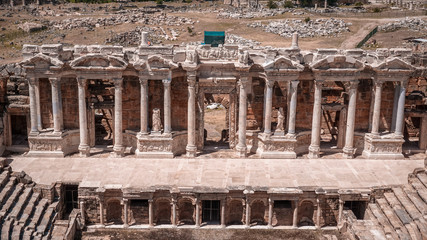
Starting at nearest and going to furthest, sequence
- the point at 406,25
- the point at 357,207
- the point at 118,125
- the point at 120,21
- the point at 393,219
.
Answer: the point at 393,219
the point at 357,207
the point at 118,125
the point at 406,25
the point at 120,21

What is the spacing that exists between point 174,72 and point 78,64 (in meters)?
4.79

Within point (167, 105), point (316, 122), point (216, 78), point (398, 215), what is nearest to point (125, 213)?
point (167, 105)

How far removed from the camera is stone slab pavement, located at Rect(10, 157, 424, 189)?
22.9 m

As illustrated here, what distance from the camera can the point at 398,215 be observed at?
65.7ft

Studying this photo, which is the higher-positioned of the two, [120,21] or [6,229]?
[120,21]

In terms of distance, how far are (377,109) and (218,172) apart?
903cm

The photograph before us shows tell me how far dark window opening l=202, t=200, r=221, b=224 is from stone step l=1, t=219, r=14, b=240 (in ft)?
26.6

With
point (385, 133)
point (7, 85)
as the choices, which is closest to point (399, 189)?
point (385, 133)

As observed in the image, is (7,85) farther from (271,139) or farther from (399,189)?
(399,189)

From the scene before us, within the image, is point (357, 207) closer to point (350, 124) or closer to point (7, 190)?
point (350, 124)

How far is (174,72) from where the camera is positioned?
2597cm

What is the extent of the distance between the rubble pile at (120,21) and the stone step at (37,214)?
2225 inches

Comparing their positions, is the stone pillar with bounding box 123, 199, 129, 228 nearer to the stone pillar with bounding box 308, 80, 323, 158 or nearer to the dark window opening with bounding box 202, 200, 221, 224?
the dark window opening with bounding box 202, 200, 221, 224

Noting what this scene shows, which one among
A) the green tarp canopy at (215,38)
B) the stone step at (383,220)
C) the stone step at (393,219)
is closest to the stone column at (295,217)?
the stone step at (383,220)
